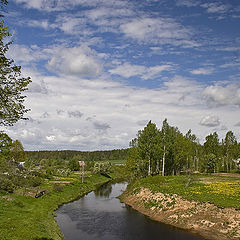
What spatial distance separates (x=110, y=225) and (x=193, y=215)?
13517 mm

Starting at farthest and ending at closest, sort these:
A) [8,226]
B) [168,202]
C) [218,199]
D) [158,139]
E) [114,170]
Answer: [114,170] → [158,139] → [168,202] → [218,199] → [8,226]

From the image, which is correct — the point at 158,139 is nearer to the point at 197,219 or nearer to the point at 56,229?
the point at 197,219

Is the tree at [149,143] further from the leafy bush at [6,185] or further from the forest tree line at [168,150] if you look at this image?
the leafy bush at [6,185]

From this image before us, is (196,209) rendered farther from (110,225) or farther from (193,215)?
(110,225)

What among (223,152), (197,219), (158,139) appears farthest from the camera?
(223,152)

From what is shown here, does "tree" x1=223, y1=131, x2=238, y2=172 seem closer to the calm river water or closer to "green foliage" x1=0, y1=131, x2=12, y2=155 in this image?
the calm river water

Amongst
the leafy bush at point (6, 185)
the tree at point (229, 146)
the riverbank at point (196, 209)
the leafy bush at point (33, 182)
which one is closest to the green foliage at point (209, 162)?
the tree at point (229, 146)

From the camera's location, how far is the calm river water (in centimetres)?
3478

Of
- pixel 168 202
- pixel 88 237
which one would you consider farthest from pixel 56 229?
pixel 168 202

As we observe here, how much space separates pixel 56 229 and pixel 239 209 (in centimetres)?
2661

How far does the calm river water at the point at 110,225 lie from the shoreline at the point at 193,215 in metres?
1.61

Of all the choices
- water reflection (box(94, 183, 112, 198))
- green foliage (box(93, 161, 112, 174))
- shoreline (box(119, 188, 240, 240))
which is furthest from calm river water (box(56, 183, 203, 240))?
green foliage (box(93, 161, 112, 174))

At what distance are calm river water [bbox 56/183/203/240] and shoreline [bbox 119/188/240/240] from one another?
1.61 meters

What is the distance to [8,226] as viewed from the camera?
31.2 metres
